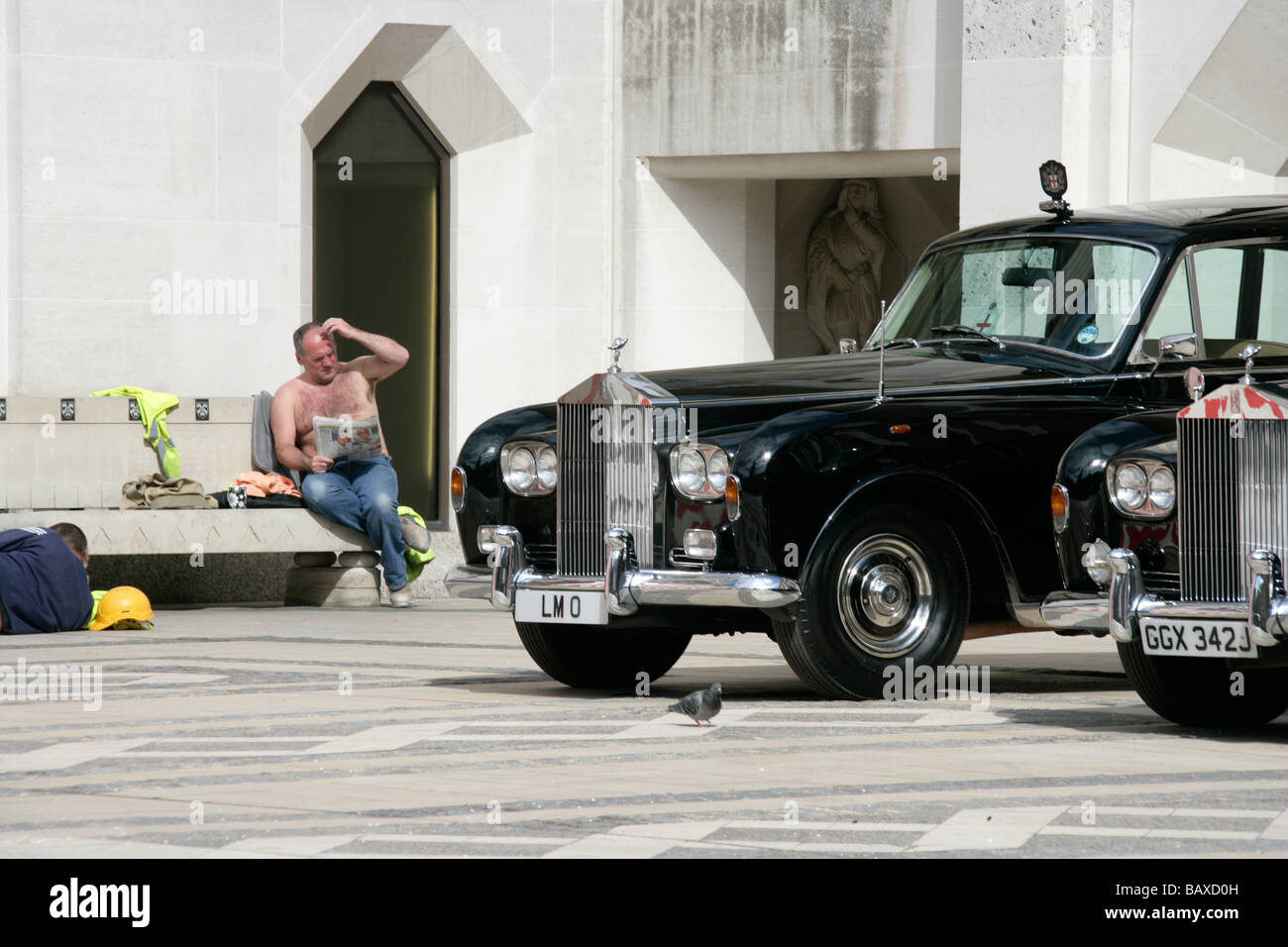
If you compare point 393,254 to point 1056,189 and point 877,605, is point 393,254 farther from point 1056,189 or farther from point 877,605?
point 877,605

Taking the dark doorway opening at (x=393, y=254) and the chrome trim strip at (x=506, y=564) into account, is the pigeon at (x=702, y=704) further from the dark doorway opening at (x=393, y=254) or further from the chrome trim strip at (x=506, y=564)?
the dark doorway opening at (x=393, y=254)

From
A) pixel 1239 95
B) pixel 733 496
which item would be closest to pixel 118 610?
pixel 733 496

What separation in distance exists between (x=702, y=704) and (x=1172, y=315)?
2.77 metres

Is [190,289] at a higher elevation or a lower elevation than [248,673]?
higher

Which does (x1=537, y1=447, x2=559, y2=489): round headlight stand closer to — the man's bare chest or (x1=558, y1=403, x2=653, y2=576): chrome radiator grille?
(x1=558, y1=403, x2=653, y2=576): chrome radiator grille

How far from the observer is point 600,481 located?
846 centimetres

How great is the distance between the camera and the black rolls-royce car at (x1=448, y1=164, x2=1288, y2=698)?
8.02 metres

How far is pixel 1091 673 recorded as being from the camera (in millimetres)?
10016

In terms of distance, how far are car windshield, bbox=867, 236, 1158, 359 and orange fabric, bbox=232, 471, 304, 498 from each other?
5525 mm

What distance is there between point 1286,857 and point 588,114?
13.0 metres
